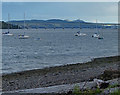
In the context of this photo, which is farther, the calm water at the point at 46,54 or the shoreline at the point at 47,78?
the calm water at the point at 46,54

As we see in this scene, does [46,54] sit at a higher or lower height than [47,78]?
lower

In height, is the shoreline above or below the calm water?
above

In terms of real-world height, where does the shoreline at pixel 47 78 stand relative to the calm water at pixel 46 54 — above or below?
above

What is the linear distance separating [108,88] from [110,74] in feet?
13.7

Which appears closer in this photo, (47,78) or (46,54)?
(47,78)

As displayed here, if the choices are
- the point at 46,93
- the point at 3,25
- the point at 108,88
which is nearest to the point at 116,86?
the point at 108,88

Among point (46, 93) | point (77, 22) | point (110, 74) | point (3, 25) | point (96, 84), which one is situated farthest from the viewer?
point (3, 25)

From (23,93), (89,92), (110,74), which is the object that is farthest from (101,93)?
(110,74)

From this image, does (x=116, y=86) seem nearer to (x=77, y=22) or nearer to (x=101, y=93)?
(x=101, y=93)

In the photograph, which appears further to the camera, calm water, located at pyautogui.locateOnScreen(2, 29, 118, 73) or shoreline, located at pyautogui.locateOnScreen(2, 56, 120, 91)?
calm water, located at pyautogui.locateOnScreen(2, 29, 118, 73)

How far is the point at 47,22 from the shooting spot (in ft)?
389

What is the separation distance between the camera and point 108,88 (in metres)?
8.53

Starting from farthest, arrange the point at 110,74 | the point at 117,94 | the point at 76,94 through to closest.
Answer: the point at 110,74 → the point at 76,94 → the point at 117,94

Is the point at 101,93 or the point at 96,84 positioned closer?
the point at 101,93
